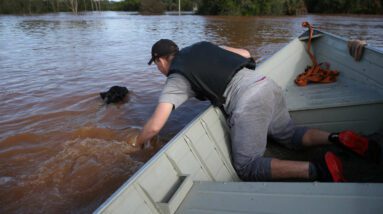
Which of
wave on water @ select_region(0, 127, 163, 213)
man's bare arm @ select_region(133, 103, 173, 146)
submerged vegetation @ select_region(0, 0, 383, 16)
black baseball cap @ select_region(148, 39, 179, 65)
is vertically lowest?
wave on water @ select_region(0, 127, 163, 213)

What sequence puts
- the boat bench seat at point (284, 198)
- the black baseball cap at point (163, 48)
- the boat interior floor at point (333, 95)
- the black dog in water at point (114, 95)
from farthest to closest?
the black dog in water at point (114, 95) < the boat interior floor at point (333, 95) < the black baseball cap at point (163, 48) < the boat bench seat at point (284, 198)

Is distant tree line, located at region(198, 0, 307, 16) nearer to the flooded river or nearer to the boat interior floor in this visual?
the flooded river

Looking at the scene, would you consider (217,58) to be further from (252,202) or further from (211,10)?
(211,10)

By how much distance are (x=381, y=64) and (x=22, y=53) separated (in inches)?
462

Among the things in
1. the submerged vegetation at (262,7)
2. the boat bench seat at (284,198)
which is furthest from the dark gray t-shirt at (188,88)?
the submerged vegetation at (262,7)

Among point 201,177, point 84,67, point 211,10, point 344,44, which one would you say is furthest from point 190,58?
point 211,10

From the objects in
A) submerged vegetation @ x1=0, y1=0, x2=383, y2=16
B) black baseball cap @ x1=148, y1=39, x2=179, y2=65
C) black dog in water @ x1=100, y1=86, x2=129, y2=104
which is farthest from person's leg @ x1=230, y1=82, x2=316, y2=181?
submerged vegetation @ x1=0, y1=0, x2=383, y2=16

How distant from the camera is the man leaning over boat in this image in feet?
8.31

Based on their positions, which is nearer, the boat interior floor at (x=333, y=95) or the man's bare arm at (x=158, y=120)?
the man's bare arm at (x=158, y=120)

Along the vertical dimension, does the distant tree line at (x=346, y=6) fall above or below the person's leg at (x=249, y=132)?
above

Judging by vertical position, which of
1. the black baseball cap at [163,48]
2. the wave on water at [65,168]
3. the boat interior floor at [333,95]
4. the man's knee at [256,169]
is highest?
the black baseball cap at [163,48]

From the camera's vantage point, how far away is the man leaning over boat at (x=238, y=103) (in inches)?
99.7

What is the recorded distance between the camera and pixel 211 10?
46.8 meters

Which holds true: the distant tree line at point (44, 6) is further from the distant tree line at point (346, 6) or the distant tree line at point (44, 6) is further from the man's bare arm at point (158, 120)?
the man's bare arm at point (158, 120)
